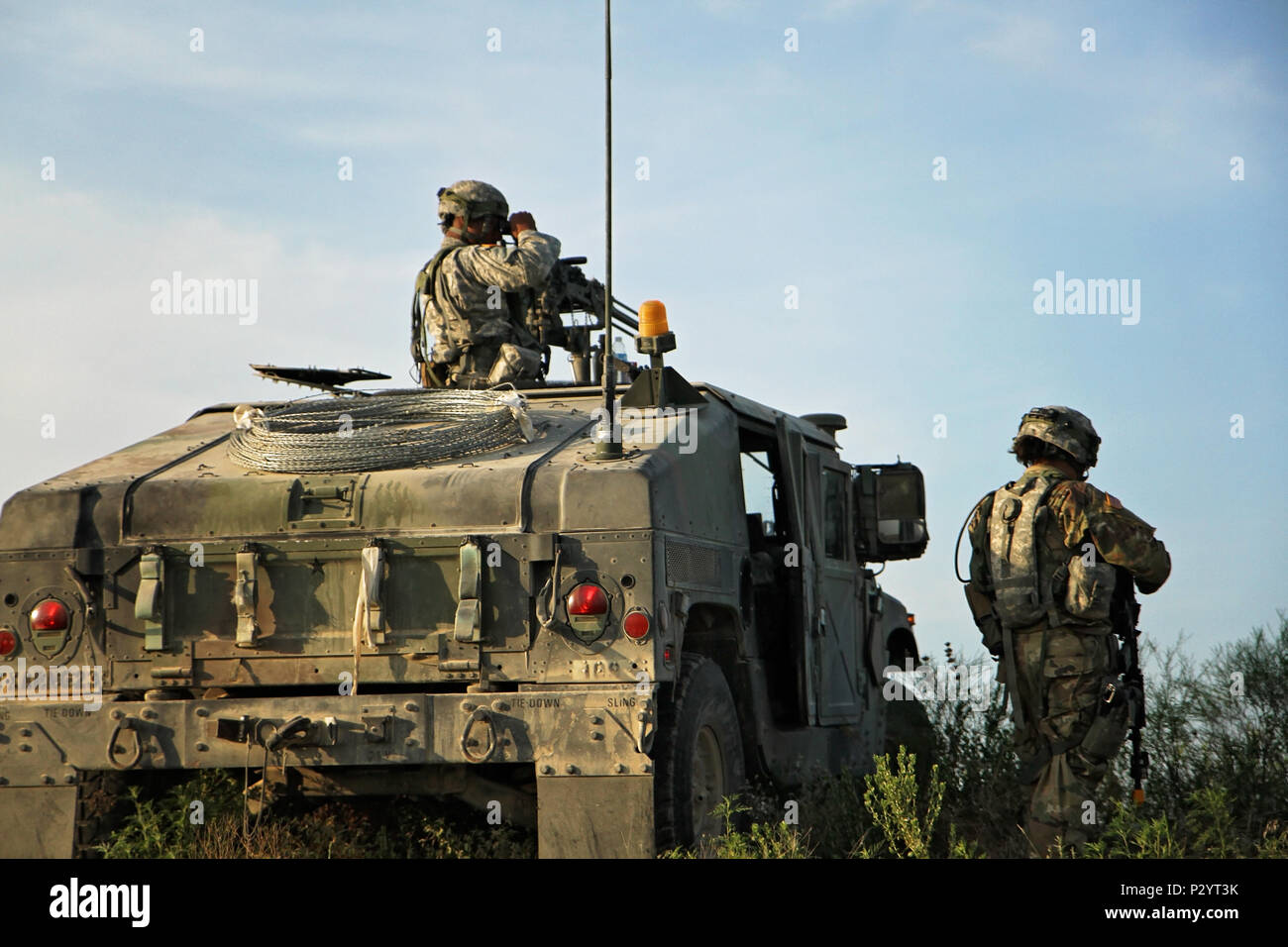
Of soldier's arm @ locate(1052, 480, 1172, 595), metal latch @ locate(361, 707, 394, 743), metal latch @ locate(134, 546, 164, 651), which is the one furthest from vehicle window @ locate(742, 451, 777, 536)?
metal latch @ locate(134, 546, 164, 651)

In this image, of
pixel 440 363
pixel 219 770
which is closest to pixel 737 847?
pixel 219 770

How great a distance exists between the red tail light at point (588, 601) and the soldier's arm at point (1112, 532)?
215 centimetres

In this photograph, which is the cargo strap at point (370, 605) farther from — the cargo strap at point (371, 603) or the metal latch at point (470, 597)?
the metal latch at point (470, 597)

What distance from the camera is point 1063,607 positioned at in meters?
7.34

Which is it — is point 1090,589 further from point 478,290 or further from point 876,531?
point 478,290

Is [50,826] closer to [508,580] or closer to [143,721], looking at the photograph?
[143,721]

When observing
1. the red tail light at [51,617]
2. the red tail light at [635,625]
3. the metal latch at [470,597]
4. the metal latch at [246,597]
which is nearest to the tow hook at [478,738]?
the metal latch at [470,597]

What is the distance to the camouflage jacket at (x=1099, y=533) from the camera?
720cm

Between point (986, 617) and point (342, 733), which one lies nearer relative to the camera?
point (342, 733)

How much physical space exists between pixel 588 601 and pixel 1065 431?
240cm

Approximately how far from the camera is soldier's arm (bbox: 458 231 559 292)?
940cm

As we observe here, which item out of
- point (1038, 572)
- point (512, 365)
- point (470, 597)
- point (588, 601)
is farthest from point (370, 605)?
point (1038, 572)

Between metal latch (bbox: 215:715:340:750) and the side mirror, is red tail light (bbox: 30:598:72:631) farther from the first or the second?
the side mirror
